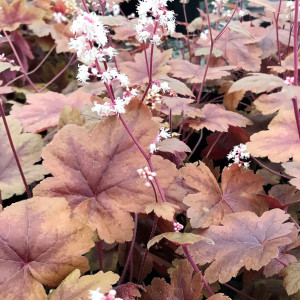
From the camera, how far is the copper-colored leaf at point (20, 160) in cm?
88

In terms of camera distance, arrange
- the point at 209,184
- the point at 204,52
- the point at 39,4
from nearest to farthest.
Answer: the point at 209,184
the point at 204,52
the point at 39,4

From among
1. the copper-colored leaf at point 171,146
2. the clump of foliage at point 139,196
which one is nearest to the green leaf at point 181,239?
the clump of foliage at point 139,196

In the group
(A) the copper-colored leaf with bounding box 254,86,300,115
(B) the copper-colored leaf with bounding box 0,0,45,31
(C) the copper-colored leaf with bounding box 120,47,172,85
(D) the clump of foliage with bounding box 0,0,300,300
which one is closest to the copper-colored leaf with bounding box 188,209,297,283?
(D) the clump of foliage with bounding box 0,0,300,300

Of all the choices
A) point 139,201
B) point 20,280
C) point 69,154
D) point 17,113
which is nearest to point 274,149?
point 139,201

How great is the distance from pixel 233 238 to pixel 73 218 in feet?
0.99

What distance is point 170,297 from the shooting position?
26.0 inches

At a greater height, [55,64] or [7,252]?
[7,252]

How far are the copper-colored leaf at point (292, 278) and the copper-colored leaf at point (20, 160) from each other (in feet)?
1.87

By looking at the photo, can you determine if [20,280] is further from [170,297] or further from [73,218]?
[170,297]

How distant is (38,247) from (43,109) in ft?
1.87

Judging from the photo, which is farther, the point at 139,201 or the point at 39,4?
the point at 39,4

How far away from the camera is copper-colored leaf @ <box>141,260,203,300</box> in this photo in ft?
2.02

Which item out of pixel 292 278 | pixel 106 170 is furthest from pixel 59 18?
pixel 292 278

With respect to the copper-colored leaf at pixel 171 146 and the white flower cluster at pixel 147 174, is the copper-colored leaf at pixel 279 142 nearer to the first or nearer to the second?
the copper-colored leaf at pixel 171 146
